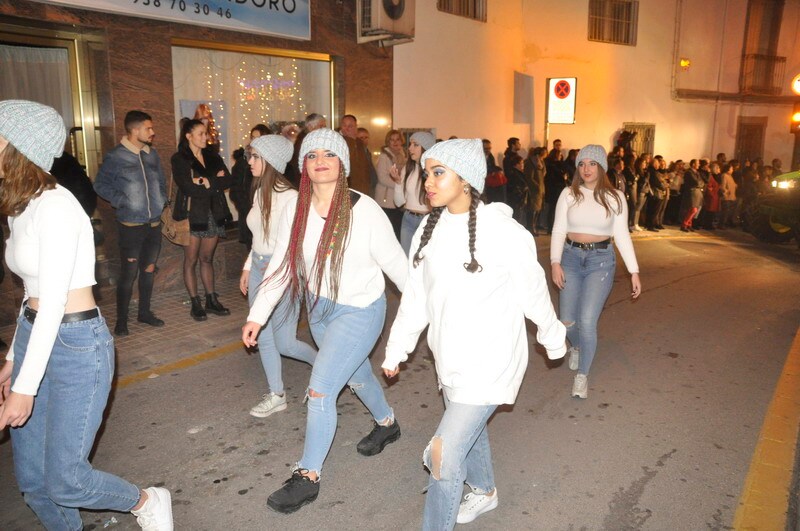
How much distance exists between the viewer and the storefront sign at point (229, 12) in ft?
24.8

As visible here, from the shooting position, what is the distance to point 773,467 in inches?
169

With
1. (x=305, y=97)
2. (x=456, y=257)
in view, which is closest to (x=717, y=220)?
(x=305, y=97)

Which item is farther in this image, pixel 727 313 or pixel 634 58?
pixel 634 58

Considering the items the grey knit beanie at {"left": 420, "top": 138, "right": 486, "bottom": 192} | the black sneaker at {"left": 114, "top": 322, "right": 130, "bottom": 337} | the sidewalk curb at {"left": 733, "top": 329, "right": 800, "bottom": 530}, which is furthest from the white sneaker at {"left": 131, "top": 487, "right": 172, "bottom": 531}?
the black sneaker at {"left": 114, "top": 322, "right": 130, "bottom": 337}

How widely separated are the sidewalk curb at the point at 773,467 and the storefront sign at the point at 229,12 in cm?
769

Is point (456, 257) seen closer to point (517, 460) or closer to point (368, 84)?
point (517, 460)

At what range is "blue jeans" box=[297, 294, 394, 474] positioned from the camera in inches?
141

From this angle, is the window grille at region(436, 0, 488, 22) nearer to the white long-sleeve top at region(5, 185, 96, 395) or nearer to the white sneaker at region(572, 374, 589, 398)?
the white sneaker at region(572, 374, 589, 398)

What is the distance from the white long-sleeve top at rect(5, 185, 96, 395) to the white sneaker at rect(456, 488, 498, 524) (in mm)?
2216

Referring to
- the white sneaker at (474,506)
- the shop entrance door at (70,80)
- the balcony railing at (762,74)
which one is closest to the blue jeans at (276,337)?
the white sneaker at (474,506)

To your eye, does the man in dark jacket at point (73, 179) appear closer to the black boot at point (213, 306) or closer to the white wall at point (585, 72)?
the black boot at point (213, 306)

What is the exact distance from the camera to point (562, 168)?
14.7 m

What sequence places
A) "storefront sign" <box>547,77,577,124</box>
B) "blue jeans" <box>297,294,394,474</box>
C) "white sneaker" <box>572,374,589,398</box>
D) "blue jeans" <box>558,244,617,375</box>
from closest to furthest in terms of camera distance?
"blue jeans" <box>297,294,394,474</box>, "blue jeans" <box>558,244,617,375</box>, "white sneaker" <box>572,374,589,398</box>, "storefront sign" <box>547,77,577,124</box>

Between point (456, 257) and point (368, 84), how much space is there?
30.2 ft
